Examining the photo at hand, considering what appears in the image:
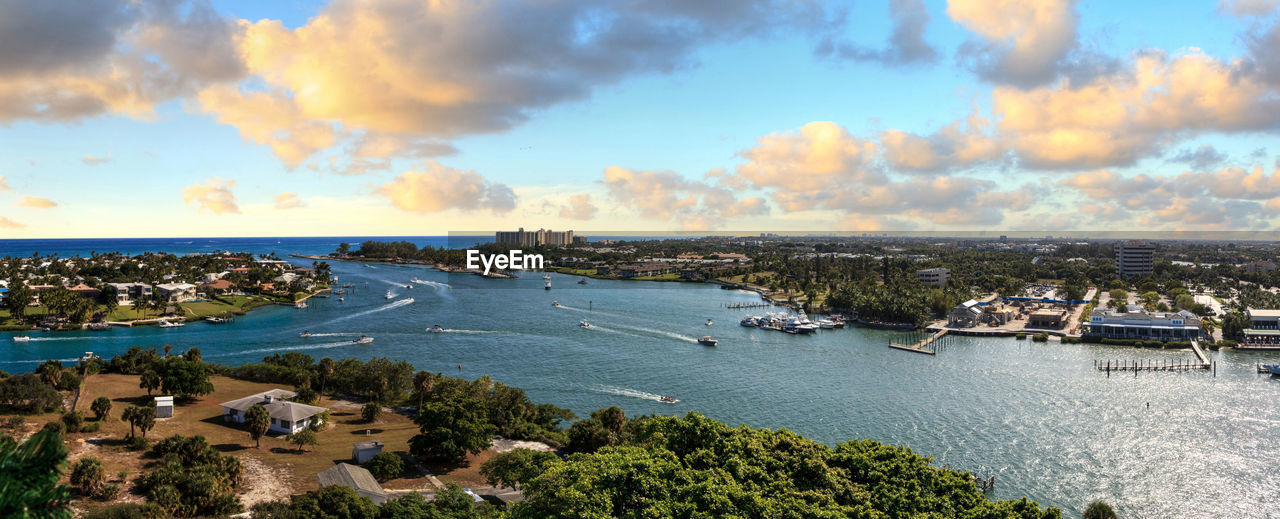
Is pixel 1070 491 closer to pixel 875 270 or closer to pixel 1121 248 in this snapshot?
pixel 875 270

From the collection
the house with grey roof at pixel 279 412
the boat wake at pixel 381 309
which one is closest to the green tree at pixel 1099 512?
the house with grey roof at pixel 279 412

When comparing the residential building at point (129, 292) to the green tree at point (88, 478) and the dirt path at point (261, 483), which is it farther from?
the green tree at point (88, 478)

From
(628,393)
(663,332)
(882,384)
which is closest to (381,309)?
(663,332)

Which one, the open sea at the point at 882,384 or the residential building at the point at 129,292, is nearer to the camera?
the open sea at the point at 882,384

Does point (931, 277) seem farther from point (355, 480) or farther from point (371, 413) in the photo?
point (355, 480)

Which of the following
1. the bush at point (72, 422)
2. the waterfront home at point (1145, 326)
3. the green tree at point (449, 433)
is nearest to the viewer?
the green tree at point (449, 433)

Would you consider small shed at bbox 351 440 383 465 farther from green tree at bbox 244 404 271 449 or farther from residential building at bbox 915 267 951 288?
residential building at bbox 915 267 951 288

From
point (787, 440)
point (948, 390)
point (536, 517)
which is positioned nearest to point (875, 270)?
point (948, 390)
